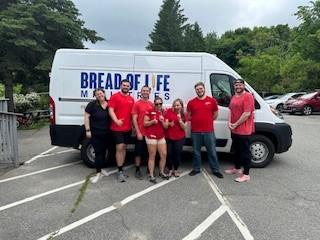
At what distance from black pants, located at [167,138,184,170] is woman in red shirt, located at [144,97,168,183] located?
6.9 inches

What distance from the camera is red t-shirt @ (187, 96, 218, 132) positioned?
300 inches

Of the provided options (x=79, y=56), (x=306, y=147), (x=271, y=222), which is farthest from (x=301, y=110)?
(x=271, y=222)

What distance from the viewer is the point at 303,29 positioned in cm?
3147

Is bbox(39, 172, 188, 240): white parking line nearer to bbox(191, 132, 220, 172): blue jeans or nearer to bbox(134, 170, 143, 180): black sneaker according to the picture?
bbox(134, 170, 143, 180): black sneaker

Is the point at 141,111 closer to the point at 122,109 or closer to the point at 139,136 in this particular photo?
the point at 122,109

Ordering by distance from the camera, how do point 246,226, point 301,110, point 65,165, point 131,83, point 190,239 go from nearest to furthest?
point 190,239, point 246,226, point 131,83, point 65,165, point 301,110

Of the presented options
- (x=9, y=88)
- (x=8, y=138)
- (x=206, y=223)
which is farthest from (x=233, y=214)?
(x=9, y=88)

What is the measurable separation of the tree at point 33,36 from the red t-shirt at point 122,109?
9247 mm

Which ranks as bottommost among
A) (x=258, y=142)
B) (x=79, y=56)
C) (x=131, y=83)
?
(x=258, y=142)

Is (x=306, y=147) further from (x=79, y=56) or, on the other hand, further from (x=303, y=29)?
(x=303, y=29)

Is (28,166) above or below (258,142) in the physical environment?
below

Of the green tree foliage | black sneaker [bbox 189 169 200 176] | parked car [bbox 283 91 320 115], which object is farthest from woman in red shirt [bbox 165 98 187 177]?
the green tree foliage

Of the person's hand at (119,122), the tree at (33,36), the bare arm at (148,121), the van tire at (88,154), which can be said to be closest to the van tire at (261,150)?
the bare arm at (148,121)

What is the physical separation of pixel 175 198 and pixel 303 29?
28342 mm
